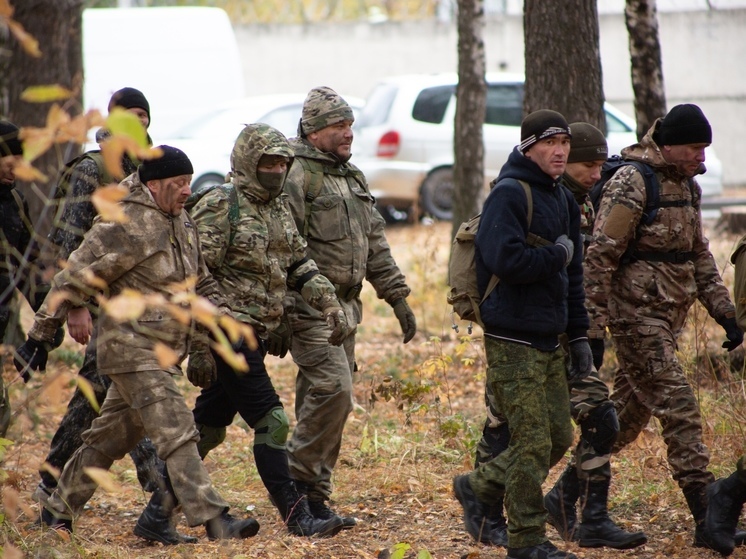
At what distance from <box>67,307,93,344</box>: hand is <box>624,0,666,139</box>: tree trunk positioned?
507 centimetres

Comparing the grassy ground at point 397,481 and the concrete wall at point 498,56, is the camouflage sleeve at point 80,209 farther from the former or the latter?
the concrete wall at point 498,56

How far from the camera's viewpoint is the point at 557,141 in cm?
441

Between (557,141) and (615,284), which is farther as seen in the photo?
(615,284)

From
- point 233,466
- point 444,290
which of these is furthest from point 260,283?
point 444,290

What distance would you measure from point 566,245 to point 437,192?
11.4 metres

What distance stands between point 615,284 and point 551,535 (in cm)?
135

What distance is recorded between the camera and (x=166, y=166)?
14.9 feet

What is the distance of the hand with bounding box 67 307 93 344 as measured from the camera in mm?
4797

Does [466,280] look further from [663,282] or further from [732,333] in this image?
[732,333]

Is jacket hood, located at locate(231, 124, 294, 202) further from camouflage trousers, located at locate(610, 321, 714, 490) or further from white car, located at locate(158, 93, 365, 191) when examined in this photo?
white car, located at locate(158, 93, 365, 191)

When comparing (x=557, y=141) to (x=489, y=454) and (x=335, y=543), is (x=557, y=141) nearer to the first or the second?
(x=489, y=454)

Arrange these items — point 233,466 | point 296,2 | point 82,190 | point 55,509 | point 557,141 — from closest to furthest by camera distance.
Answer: point 557,141 < point 55,509 < point 82,190 < point 233,466 < point 296,2

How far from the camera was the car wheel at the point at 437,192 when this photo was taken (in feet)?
51.2

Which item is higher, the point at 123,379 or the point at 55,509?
the point at 123,379
